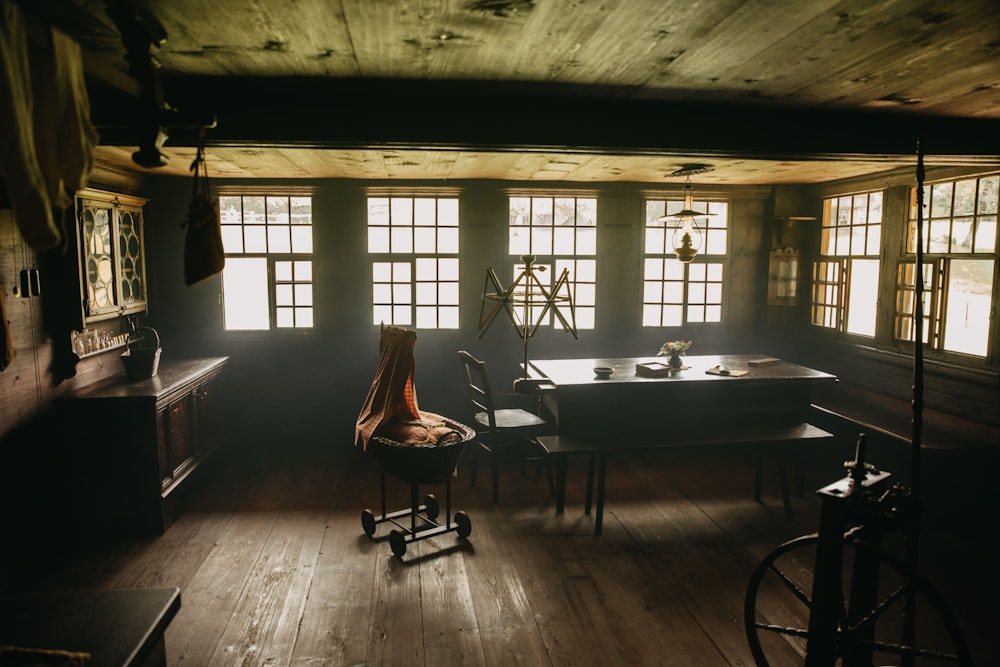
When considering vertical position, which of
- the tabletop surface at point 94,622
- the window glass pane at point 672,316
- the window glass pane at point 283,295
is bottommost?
the tabletop surface at point 94,622

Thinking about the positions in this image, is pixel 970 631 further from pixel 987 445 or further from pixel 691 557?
pixel 987 445

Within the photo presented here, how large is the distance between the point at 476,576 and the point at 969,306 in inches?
183

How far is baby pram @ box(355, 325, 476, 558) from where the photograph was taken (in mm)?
4070

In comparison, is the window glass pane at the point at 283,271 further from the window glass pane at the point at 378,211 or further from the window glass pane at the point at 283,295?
the window glass pane at the point at 378,211

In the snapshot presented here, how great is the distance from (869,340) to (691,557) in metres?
3.50

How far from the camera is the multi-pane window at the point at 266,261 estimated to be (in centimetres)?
673

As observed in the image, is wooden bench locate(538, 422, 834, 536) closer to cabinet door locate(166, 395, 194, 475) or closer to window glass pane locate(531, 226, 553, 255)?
window glass pane locate(531, 226, 553, 255)

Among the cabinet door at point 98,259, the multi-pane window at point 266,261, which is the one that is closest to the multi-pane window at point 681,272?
the multi-pane window at point 266,261

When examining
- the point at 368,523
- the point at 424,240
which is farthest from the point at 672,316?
the point at 368,523

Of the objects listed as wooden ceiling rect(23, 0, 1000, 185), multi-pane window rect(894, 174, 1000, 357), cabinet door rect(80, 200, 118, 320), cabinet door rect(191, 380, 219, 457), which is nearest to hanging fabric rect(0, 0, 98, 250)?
wooden ceiling rect(23, 0, 1000, 185)

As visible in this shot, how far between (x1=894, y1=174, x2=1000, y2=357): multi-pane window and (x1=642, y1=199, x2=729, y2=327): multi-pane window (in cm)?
220

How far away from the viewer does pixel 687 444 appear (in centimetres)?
479

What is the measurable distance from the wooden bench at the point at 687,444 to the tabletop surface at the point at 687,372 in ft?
1.42

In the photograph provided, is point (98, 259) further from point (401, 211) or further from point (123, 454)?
point (401, 211)
